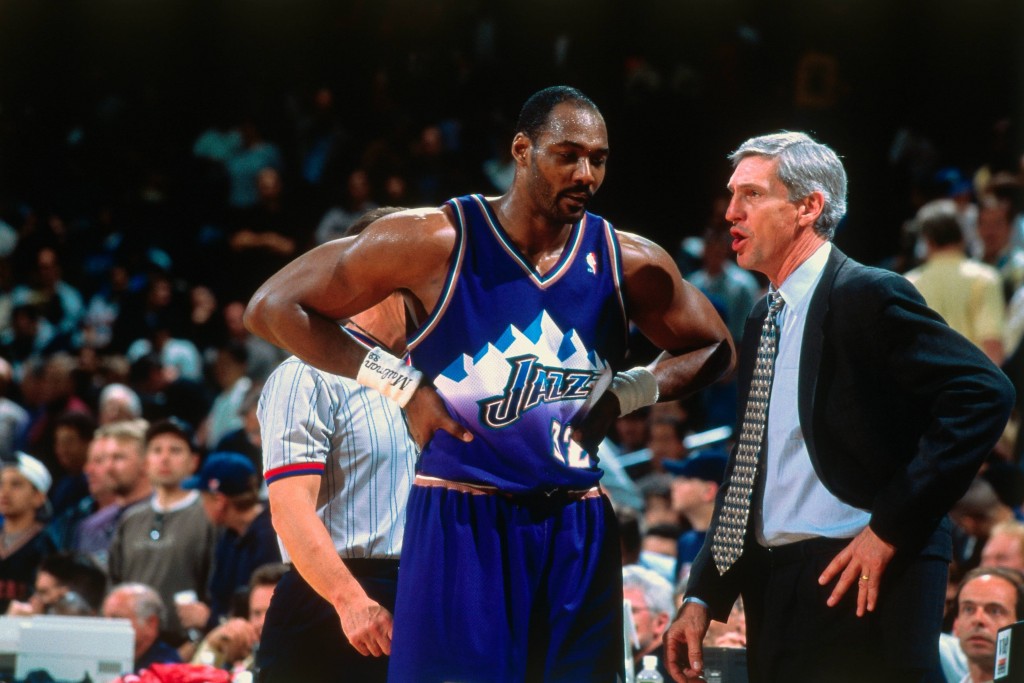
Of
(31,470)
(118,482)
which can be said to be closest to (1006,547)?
(118,482)

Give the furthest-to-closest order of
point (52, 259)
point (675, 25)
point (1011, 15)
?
point (52, 259)
point (675, 25)
point (1011, 15)

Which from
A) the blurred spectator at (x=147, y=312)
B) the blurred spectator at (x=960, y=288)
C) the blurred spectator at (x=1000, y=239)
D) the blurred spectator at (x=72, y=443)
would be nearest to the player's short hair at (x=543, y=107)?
the blurred spectator at (x=960, y=288)

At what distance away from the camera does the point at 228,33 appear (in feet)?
44.7

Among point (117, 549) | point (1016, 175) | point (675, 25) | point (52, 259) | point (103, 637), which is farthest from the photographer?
point (52, 259)

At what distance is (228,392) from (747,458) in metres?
7.52

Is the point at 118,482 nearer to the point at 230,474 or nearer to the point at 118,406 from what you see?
the point at 230,474

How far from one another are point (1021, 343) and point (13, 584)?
212 inches

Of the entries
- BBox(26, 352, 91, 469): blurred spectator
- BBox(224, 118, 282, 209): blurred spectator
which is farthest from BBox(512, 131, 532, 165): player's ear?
BBox(224, 118, 282, 209): blurred spectator

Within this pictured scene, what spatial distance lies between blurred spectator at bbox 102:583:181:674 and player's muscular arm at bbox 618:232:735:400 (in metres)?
3.63

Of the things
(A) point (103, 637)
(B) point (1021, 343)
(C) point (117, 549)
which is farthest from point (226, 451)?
(B) point (1021, 343)

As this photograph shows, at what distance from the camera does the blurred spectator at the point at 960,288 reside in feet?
23.6

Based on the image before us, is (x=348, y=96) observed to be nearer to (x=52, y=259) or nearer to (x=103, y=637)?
(x=52, y=259)

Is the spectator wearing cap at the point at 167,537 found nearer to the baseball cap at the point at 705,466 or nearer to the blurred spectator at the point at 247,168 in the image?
the baseball cap at the point at 705,466

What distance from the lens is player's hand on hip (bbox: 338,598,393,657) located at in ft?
11.1
